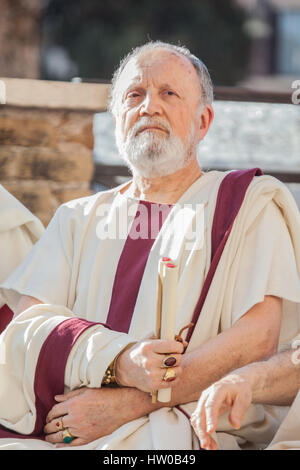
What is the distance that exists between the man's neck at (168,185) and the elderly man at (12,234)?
1.81 feet

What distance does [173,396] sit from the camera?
3.19 m

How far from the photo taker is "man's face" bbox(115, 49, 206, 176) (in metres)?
3.65

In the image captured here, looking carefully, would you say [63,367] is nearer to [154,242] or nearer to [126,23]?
[154,242]

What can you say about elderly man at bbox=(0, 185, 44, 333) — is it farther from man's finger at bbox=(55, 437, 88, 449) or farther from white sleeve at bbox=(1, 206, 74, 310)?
man's finger at bbox=(55, 437, 88, 449)

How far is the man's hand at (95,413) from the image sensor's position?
3.14 meters

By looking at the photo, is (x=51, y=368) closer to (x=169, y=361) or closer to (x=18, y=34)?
(x=169, y=361)

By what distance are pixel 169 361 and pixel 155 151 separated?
0.96 m

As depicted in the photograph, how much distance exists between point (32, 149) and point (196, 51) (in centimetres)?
1092

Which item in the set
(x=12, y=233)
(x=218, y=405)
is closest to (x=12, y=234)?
(x=12, y=233)

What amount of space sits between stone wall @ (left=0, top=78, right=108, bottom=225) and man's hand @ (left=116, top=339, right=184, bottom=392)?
2389 millimetres

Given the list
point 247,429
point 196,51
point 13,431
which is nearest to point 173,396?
point 247,429

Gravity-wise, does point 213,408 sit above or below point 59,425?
above

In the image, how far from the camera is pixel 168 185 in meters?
3.73
